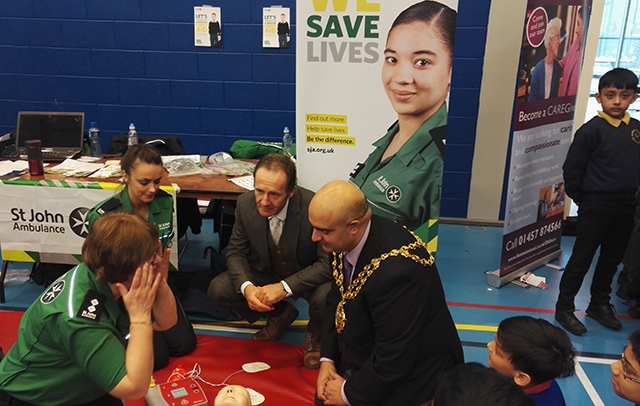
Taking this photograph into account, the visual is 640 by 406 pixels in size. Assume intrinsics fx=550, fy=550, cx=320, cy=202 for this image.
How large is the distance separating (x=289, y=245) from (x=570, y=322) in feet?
6.29

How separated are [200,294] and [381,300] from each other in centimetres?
218

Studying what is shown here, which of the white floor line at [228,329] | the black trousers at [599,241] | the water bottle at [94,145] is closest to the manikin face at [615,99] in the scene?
the black trousers at [599,241]

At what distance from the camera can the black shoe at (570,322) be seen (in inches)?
139

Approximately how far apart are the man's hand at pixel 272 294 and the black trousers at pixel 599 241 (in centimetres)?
190

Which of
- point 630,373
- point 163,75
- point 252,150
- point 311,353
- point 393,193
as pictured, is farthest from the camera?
point 163,75

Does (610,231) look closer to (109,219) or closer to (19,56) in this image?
(109,219)

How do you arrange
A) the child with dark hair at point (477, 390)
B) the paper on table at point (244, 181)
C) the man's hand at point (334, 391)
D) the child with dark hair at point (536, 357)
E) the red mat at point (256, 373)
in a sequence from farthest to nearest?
1. the paper on table at point (244, 181)
2. the red mat at point (256, 373)
3. the man's hand at point (334, 391)
4. the child with dark hair at point (536, 357)
5. the child with dark hair at point (477, 390)

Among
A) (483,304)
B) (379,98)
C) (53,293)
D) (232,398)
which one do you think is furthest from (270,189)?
(483,304)

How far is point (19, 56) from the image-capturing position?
18.3 feet

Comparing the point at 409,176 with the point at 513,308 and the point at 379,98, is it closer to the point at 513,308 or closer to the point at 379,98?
the point at 379,98

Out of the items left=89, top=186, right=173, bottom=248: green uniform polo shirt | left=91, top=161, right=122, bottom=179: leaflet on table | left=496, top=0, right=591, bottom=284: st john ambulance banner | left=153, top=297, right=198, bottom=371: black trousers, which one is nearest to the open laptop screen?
left=91, top=161, right=122, bottom=179: leaflet on table

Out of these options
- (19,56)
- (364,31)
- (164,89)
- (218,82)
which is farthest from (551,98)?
(19,56)

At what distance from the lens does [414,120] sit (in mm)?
3207

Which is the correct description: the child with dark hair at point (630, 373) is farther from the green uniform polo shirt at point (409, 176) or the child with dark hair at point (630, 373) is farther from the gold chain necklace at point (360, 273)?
the green uniform polo shirt at point (409, 176)
